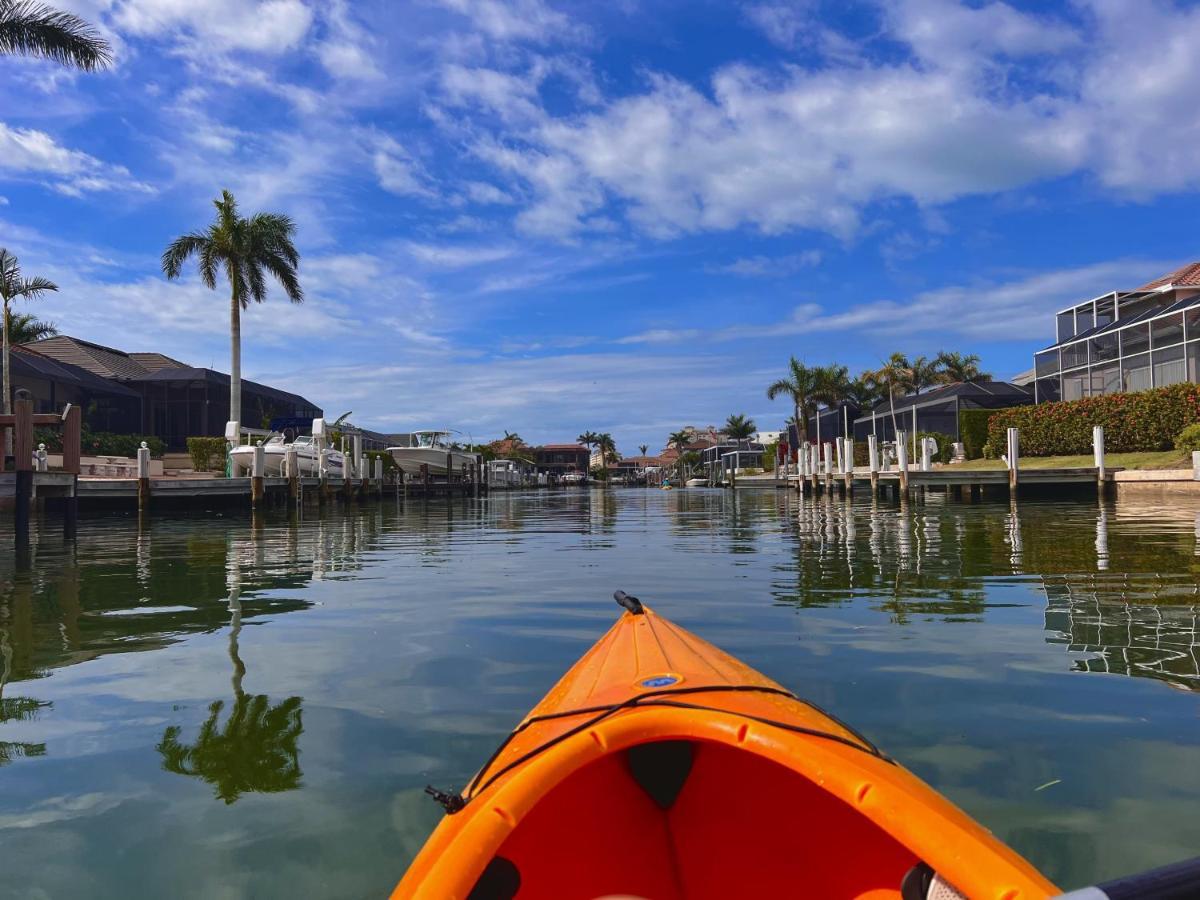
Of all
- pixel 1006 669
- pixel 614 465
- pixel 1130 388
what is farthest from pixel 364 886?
pixel 614 465

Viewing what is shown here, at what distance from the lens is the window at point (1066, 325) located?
3975 cm

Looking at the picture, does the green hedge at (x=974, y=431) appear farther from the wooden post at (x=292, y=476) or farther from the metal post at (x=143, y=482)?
the metal post at (x=143, y=482)

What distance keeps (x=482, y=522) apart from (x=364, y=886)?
2000 cm

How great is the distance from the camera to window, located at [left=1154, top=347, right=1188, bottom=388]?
27.6m

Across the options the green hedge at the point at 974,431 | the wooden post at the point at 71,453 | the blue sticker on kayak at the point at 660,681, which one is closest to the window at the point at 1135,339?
the green hedge at the point at 974,431

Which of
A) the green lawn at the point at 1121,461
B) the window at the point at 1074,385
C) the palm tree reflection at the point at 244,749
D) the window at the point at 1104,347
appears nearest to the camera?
the palm tree reflection at the point at 244,749

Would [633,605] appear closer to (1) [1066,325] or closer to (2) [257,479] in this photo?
(2) [257,479]

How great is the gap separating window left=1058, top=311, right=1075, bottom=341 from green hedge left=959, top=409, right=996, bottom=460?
7684 millimetres

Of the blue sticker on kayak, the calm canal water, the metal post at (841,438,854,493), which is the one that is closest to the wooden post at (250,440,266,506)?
the calm canal water

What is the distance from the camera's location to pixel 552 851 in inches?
111

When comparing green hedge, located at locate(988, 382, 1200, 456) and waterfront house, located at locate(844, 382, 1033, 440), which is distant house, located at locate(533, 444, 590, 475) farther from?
green hedge, located at locate(988, 382, 1200, 456)

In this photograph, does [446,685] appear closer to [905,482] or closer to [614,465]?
[905,482]

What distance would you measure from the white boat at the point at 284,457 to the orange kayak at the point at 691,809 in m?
24.8

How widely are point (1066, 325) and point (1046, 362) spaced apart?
3.04 meters
